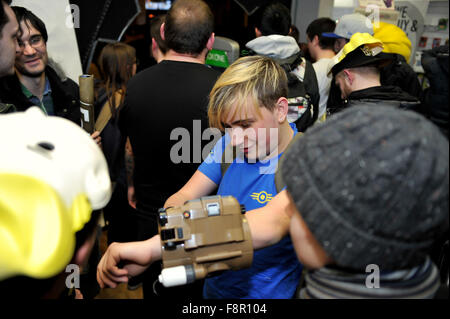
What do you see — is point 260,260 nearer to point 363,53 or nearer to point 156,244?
point 156,244

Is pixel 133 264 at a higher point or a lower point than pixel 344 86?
lower

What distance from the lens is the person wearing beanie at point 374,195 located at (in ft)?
1.81

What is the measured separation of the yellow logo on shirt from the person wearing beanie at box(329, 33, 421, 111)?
0.99 metres

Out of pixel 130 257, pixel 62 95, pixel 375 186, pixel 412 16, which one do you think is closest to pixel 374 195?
pixel 375 186

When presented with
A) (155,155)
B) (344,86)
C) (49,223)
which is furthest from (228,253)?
(344,86)

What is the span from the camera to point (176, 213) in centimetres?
90

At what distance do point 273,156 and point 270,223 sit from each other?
32 cm

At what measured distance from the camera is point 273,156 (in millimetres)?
1198

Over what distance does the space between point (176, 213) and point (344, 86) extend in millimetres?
1544

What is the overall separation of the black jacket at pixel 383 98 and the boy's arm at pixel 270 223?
43.1 inches

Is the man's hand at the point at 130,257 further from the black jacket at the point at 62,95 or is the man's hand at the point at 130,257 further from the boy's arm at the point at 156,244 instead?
the black jacket at the point at 62,95

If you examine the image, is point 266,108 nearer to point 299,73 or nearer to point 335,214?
point 335,214

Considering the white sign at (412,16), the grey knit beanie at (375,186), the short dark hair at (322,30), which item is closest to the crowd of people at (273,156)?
the grey knit beanie at (375,186)
